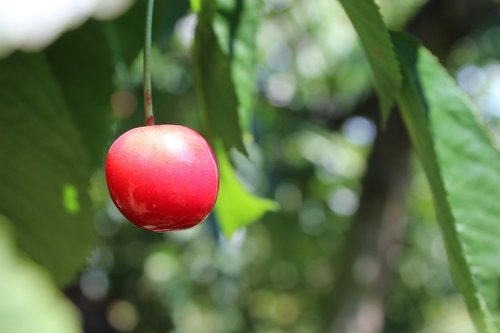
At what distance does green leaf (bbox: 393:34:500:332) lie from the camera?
0.64m

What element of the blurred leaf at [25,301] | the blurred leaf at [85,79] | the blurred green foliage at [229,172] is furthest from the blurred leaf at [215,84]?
the blurred leaf at [25,301]

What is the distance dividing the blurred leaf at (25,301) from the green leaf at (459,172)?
46 centimetres

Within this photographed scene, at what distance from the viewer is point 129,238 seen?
3889 mm

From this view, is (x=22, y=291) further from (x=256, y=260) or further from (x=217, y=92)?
(x=256, y=260)

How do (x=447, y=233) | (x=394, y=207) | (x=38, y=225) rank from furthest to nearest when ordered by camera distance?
(x=394, y=207), (x=38, y=225), (x=447, y=233)

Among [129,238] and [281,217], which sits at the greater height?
[281,217]

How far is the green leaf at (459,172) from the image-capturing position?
64cm

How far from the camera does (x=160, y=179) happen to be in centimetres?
53

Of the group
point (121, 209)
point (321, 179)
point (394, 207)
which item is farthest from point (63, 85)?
point (321, 179)

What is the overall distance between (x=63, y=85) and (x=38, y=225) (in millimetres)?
158

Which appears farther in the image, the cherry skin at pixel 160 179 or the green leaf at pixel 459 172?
the green leaf at pixel 459 172

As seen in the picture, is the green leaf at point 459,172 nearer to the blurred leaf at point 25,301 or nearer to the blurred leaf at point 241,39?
the blurred leaf at point 241,39

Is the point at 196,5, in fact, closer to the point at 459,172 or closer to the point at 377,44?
the point at 377,44

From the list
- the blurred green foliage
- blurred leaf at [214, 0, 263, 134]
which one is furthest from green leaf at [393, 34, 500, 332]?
blurred leaf at [214, 0, 263, 134]
